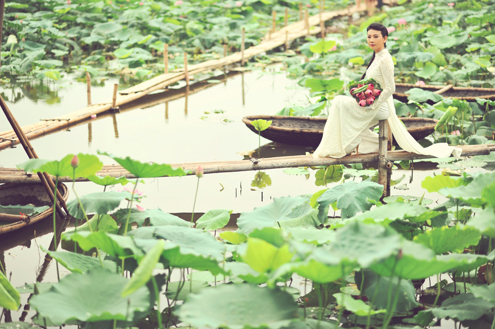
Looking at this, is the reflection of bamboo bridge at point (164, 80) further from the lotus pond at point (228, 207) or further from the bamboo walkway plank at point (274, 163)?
the bamboo walkway plank at point (274, 163)

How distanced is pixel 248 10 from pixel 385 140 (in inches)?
381

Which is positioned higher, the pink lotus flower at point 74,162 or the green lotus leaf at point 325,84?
the green lotus leaf at point 325,84

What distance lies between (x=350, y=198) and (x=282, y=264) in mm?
1042

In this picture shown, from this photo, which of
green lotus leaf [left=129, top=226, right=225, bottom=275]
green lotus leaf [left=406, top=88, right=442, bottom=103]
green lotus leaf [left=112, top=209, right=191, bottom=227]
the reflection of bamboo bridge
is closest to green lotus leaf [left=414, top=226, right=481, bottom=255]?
green lotus leaf [left=129, top=226, right=225, bottom=275]

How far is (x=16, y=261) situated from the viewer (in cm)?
309

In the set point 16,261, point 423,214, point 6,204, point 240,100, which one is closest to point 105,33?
point 240,100

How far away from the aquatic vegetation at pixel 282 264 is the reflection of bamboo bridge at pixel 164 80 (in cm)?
281

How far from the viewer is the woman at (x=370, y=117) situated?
12.0ft

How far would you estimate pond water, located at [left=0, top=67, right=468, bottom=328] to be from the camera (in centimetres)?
398

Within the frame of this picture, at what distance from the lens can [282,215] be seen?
270 cm

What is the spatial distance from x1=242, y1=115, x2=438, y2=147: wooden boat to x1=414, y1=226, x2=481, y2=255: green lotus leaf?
2.77 metres

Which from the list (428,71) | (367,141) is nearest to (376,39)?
(367,141)

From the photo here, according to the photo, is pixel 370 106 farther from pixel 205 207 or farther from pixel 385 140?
pixel 205 207

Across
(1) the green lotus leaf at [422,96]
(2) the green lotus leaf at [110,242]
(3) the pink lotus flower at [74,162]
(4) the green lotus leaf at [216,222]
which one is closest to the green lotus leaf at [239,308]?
(2) the green lotus leaf at [110,242]
